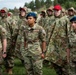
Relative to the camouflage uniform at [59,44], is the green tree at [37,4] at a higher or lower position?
lower

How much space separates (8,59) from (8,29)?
3.27 feet

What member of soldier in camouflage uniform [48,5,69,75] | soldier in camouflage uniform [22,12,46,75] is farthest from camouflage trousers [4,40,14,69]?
soldier in camouflage uniform [22,12,46,75]

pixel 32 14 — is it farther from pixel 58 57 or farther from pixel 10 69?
pixel 10 69

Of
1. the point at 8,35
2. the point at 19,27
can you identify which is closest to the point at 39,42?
the point at 19,27

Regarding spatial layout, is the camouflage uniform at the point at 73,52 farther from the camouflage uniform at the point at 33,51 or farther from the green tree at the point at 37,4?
the green tree at the point at 37,4

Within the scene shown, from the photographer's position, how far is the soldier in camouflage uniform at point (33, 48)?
10594 mm

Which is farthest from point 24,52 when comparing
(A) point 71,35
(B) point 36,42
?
(A) point 71,35

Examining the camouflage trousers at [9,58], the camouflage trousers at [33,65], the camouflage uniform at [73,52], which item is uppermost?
the camouflage uniform at [73,52]

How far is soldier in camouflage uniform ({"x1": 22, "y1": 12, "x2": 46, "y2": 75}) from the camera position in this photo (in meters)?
10.6

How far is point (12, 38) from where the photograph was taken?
14484 millimetres

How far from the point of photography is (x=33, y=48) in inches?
418

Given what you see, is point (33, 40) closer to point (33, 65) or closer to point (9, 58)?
point (33, 65)

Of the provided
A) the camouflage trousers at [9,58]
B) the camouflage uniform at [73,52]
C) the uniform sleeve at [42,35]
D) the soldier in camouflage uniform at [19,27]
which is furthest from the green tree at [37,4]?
the camouflage uniform at [73,52]

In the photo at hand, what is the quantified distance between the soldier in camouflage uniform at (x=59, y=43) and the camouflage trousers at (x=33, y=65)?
1566mm
